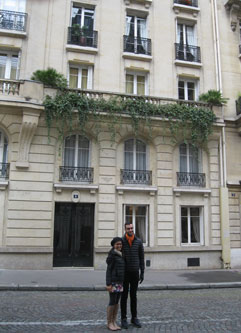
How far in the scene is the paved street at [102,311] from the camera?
576 centimetres

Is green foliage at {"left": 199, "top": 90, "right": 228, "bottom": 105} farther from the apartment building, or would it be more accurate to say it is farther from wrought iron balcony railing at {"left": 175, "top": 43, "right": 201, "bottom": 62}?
wrought iron balcony railing at {"left": 175, "top": 43, "right": 201, "bottom": 62}

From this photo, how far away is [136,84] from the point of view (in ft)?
51.1

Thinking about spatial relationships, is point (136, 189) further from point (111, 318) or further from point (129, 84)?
point (111, 318)

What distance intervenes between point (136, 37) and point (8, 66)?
648cm

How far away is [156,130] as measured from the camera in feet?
48.0

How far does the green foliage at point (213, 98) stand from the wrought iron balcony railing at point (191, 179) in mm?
3642

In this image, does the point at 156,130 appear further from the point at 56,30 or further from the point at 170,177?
the point at 56,30

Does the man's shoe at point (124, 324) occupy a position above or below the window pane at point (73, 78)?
below

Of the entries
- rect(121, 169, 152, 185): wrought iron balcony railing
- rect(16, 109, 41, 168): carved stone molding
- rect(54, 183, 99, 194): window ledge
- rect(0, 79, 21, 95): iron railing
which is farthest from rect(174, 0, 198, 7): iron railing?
rect(54, 183, 99, 194): window ledge

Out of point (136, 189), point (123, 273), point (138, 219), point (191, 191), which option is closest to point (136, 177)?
point (136, 189)

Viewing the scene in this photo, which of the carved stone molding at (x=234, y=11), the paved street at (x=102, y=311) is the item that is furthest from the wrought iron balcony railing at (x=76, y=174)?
the carved stone molding at (x=234, y=11)

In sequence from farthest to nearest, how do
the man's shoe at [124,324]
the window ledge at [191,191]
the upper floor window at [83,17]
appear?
the upper floor window at [83,17]
the window ledge at [191,191]
the man's shoe at [124,324]

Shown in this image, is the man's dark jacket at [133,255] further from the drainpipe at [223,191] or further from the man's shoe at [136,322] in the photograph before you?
the drainpipe at [223,191]

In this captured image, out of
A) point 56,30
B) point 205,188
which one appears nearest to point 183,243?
point 205,188
